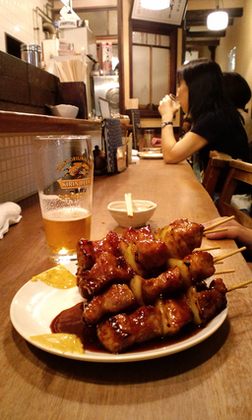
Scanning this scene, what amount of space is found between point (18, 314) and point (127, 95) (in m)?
5.99

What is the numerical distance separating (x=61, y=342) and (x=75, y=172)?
517 mm

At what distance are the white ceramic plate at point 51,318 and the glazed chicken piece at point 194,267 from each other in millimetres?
78

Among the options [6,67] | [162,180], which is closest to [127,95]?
[162,180]

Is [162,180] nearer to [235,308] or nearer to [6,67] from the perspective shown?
[6,67]

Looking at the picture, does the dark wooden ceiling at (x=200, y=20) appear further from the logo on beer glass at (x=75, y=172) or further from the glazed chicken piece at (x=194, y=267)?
the glazed chicken piece at (x=194, y=267)

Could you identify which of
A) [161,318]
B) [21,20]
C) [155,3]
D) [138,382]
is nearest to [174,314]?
[161,318]

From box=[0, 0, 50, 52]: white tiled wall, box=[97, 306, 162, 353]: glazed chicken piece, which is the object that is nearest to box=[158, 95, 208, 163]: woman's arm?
box=[97, 306, 162, 353]: glazed chicken piece

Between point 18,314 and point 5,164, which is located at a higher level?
point 5,164

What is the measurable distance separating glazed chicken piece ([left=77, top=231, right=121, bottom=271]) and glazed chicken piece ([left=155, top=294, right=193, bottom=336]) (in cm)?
15

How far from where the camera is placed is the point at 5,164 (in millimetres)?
1573

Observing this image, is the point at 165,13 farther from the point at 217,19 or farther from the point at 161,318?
the point at 161,318

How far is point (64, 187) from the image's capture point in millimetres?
883

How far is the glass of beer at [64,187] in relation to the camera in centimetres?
88

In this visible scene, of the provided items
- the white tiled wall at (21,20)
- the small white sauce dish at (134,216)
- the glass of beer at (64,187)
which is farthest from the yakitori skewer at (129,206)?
the white tiled wall at (21,20)
